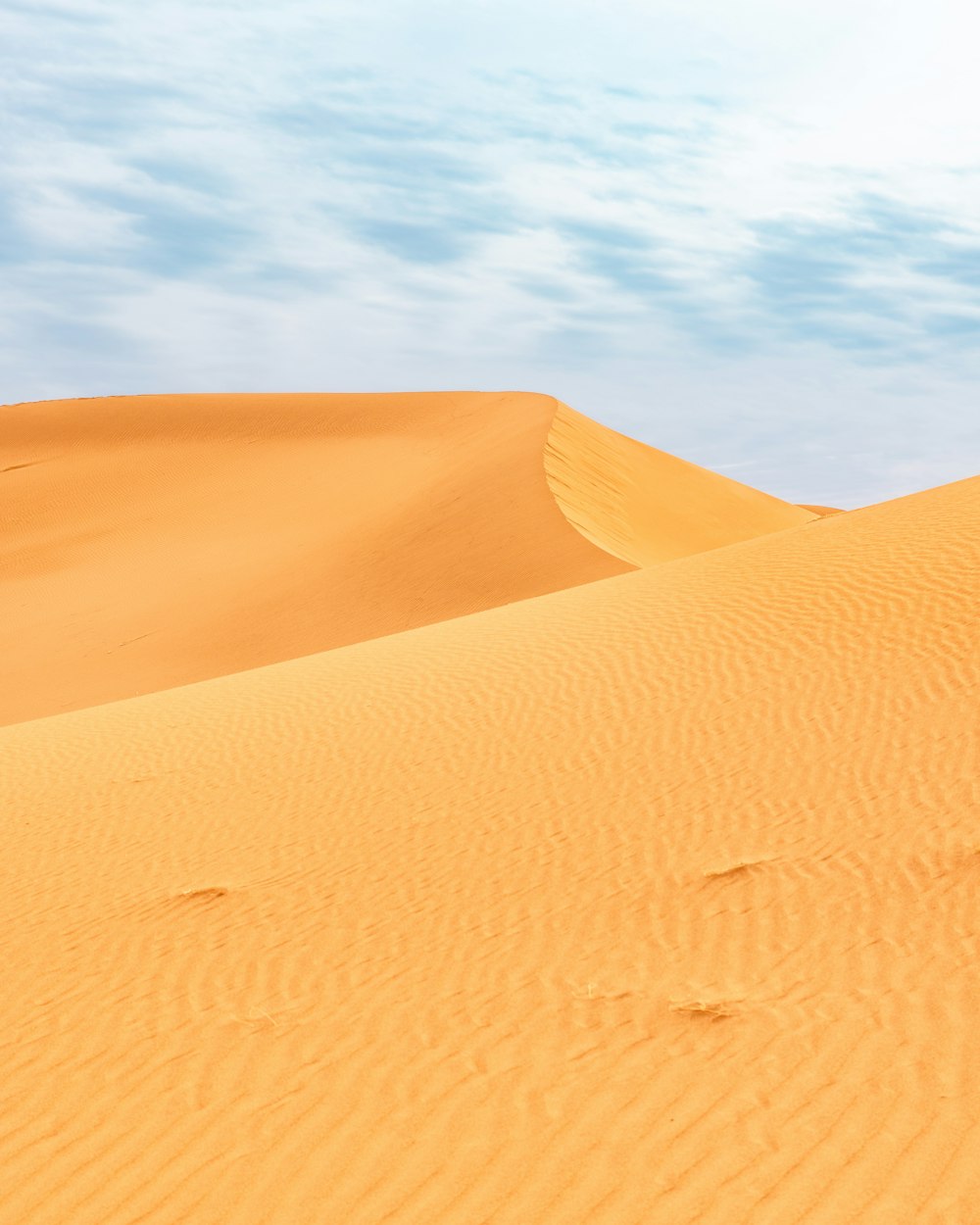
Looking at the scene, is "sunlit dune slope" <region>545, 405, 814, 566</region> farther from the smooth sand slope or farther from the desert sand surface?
the desert sand surface

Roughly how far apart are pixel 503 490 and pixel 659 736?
18925mm

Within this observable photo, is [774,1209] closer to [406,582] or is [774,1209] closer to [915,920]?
[915,920]

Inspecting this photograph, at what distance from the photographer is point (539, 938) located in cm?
584

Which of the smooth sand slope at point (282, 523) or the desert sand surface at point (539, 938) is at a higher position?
the smooth sand slope at point (282, 523)

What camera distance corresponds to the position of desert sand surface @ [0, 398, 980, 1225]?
405 cm

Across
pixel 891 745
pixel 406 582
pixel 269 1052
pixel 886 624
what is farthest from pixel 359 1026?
pixel 406 582

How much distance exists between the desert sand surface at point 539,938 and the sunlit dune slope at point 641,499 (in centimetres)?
1357

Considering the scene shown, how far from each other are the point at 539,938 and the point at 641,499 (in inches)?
1045

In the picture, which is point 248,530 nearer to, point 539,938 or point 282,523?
point 282,523

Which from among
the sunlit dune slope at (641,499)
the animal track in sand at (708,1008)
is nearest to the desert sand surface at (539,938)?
the animal track in sand at (708,1008)

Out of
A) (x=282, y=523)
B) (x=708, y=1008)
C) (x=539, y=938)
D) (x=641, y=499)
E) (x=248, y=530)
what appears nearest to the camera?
(x=708, y=1008)

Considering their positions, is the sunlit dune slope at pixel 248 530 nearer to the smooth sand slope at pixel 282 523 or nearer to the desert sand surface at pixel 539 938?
the smooth sand slope at pixel 282 523

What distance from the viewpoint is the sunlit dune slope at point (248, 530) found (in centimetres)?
2362

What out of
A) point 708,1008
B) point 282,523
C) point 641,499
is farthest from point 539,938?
point 282,523
